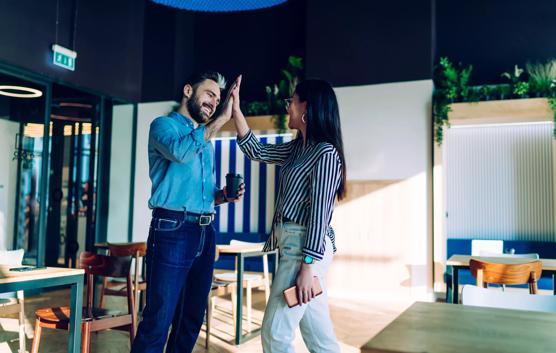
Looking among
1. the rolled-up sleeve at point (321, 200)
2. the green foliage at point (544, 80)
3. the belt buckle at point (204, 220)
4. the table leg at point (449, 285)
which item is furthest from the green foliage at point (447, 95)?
the rolled-up sleeve at point (321, 200)

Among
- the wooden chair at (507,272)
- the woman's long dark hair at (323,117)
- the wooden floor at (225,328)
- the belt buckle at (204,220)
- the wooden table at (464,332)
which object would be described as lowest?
the wooden floor at (225,328)

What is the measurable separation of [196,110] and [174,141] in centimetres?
33

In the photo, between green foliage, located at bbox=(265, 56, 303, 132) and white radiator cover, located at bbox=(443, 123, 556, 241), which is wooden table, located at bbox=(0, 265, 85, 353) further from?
white radiator cover, located at bbox=(443, 123, 556, 241)

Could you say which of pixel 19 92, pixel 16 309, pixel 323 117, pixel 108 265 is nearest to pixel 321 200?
pixel 323 117

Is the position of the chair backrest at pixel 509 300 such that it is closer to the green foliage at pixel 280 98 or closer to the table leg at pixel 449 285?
the table leg at pixel 449 285

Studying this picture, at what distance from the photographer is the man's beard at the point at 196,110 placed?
2453 millimetres

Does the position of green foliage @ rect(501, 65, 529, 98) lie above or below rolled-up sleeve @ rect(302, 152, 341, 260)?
above

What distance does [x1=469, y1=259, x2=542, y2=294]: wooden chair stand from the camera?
11.7 feet

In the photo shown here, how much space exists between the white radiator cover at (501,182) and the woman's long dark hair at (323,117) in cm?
634

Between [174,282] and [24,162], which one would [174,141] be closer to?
[174,282]

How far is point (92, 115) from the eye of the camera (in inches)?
293

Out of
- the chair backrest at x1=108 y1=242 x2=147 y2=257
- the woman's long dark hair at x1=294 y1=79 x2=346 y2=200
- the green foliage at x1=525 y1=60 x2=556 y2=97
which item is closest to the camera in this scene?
the woman's long dark hair at x1=294 y1=79 x2=346 y2=200

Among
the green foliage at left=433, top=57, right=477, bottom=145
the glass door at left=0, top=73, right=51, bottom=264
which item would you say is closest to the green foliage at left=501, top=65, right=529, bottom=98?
the green foliage at left=433, top=57, right=477, bottom=145

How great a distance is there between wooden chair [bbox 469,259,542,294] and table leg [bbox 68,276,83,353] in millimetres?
2631
